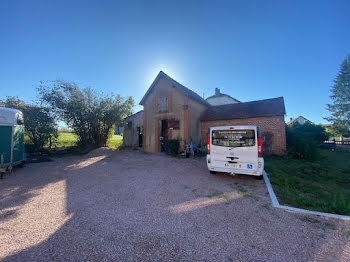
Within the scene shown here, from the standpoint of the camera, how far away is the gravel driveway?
218 centimetres

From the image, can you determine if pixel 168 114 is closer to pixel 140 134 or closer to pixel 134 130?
pixel 140 134

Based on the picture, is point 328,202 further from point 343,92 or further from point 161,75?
point 343,92

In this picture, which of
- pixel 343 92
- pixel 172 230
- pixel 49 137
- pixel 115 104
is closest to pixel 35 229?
pixel 172 230

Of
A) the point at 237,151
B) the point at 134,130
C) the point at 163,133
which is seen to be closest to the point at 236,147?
the point at 237,151

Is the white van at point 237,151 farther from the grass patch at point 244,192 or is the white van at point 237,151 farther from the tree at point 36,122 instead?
the tree at point 36,122

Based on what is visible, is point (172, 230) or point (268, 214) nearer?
point (172, 230)

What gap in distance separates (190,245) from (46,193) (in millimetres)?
4903

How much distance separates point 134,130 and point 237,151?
45.4 feet

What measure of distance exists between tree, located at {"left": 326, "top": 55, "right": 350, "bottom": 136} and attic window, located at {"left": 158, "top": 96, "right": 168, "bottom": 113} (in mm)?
24369

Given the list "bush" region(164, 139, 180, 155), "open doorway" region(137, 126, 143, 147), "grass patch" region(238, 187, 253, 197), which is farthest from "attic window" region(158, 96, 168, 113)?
"grass patch" region(238, 187, 253, 197)

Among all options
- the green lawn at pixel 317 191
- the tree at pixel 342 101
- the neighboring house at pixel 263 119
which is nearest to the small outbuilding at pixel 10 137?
the green lawn at pixel 317 191

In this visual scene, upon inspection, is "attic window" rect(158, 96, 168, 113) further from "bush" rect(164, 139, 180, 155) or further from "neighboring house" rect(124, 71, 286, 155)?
"bush" rect(164, 139, 180, 155)

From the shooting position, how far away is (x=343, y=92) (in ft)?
65.7

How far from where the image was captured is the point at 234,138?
218 inches
